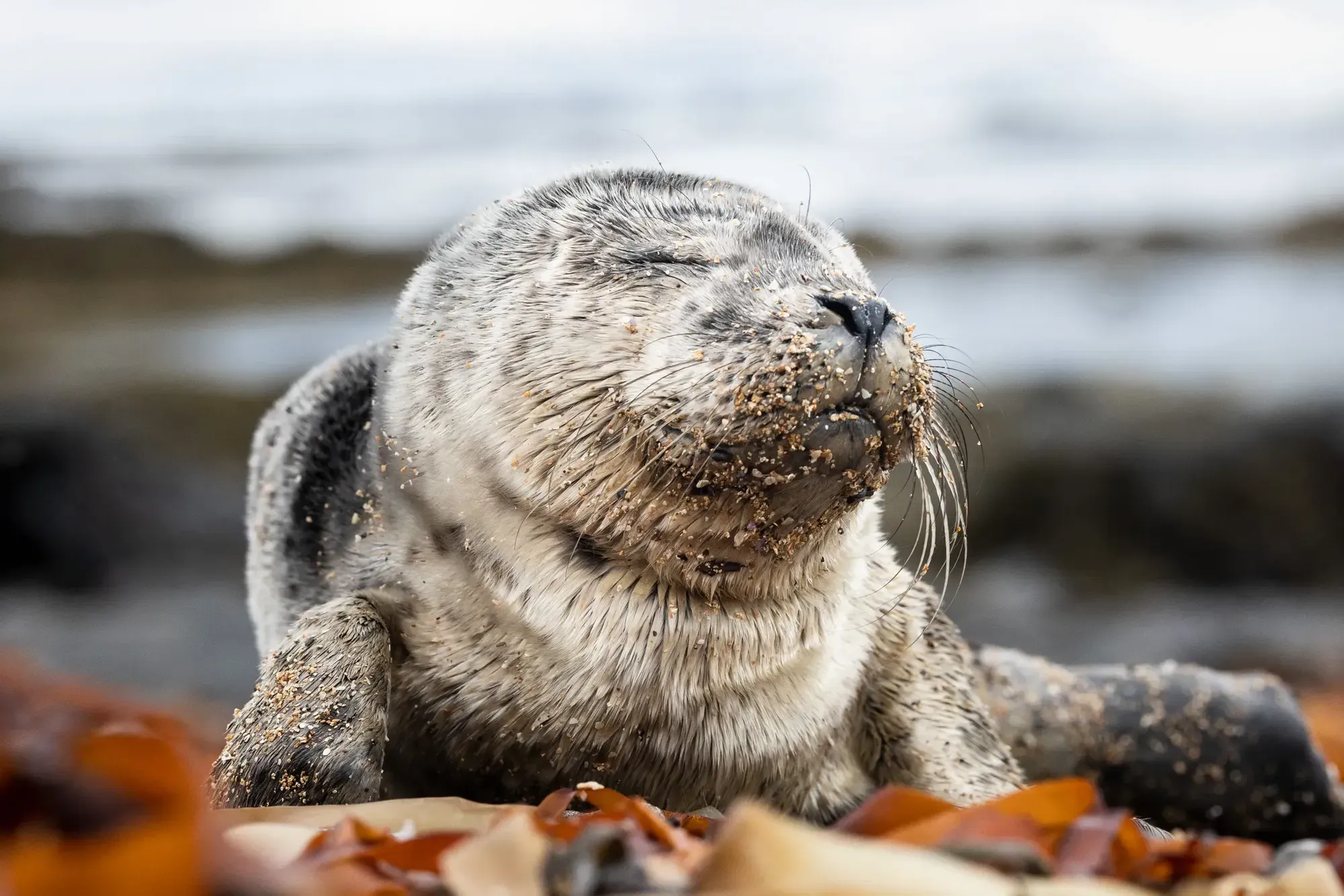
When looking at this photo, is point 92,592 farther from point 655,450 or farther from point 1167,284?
point 1167,284

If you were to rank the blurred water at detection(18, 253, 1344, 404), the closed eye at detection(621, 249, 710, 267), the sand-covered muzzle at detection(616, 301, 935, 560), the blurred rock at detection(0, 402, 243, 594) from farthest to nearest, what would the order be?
the blurred water at detection(18, 253, 1344, 404) → the blurred rock at detection(0, 402, 243, 594) → the closed eye at detection(621, 249, 710, 267) → the sand-covered muzzle at detection(616, 301, 935, 560)

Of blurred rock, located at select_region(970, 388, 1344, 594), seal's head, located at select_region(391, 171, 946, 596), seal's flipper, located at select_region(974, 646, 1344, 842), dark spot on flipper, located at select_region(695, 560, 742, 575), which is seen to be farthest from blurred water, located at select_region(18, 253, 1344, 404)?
dark spot on flipper, located at select_region(695, 560, 742, 575)

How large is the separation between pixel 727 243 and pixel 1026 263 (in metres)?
11.9

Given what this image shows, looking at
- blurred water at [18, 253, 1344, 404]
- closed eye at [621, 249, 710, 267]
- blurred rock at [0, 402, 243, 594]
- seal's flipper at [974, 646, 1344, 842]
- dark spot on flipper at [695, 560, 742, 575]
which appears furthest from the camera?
blurred water at [18, 253, 1344, 404]

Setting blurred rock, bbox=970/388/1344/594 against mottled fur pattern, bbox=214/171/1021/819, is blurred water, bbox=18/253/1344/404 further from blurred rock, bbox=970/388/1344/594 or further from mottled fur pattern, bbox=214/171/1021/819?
mottled fur pattern, bbox=214/171/1021/819

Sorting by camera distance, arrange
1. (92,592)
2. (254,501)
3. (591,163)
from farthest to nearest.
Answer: (92,592) < (254,501) < (591,163)

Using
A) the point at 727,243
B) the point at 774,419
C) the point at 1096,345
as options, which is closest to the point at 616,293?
the point at 727,243

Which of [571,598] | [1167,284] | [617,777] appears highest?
[1167,284]

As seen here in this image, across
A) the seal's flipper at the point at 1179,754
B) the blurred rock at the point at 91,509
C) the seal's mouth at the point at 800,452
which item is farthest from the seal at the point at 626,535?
the blurred rock at the point at 91,509

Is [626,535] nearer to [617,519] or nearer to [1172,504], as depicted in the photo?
[617,519]

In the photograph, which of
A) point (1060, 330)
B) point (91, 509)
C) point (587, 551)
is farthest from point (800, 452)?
point (1060, 330)

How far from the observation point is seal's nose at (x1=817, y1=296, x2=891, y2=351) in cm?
245

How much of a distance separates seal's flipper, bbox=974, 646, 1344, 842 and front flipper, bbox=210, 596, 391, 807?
74.6 inches

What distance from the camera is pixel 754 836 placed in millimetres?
1767
